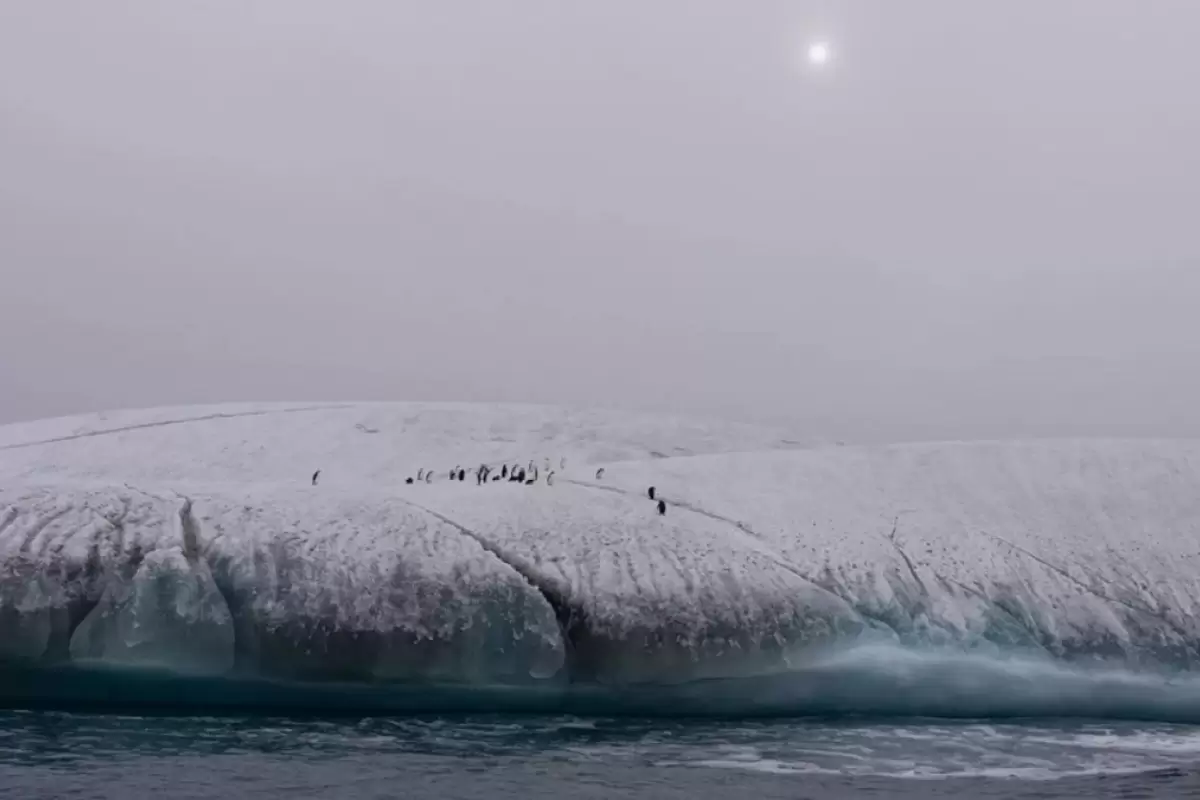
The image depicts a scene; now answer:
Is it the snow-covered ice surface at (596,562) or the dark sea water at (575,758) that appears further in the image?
the snow-covered ice surface at (596,562)

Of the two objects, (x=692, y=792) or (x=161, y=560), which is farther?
(x=161, y=560)

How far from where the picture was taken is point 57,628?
2.00 metres

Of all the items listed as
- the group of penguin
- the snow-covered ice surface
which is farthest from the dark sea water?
the group of penguin

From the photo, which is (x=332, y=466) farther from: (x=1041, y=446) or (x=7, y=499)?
(x=1041, y=446)

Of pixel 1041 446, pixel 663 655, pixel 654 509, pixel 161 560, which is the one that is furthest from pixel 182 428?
pixel 1041 446

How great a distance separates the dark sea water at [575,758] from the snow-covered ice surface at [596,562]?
0.48ft

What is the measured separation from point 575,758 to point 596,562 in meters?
0.54

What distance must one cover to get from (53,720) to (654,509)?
1268mm

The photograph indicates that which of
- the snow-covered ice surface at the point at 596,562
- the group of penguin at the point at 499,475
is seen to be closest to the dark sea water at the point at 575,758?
the snow-covered ice surface at the point at 596,562

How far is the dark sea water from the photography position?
1532 millimetres

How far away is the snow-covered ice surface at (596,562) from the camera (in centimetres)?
202

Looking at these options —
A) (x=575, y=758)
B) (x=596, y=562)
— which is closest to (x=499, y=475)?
(x=596, y=562)

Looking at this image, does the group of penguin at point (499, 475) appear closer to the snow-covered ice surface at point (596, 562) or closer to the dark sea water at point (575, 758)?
the snow-covered ice surface at point (596, 562)

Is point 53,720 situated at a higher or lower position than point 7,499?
lower
